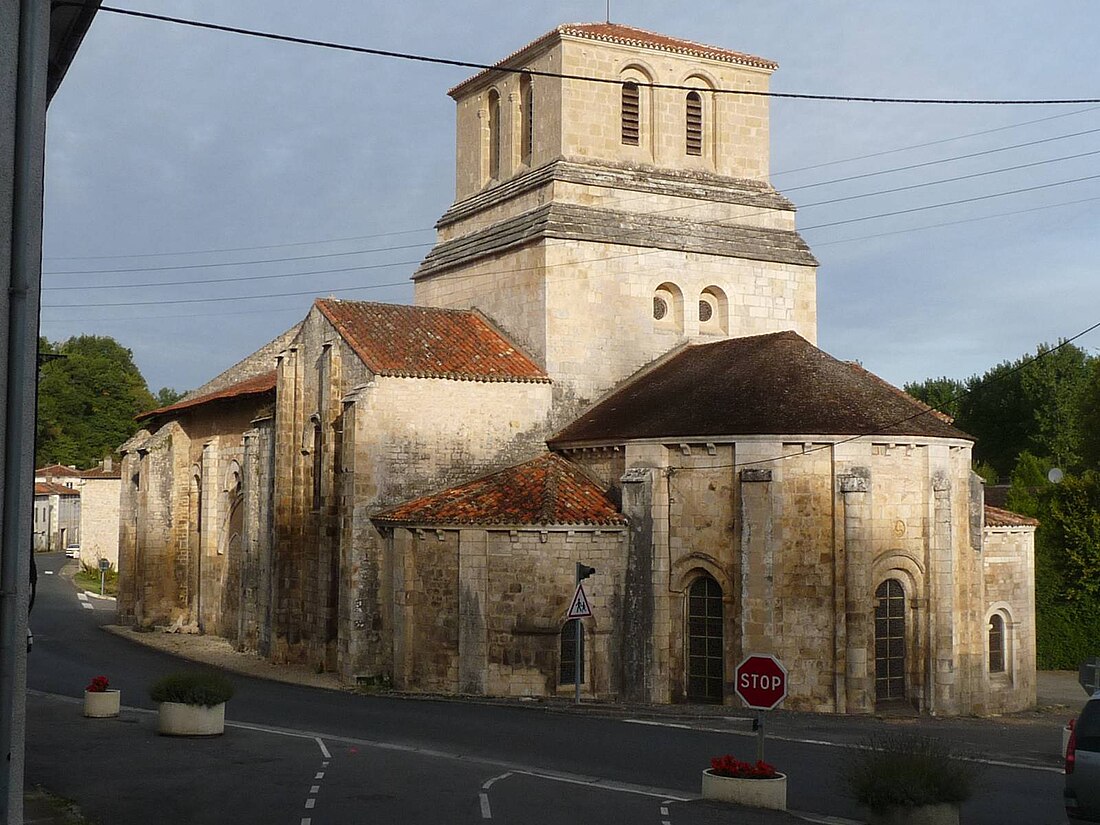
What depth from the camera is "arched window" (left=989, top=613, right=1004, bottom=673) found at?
28906 millimetres

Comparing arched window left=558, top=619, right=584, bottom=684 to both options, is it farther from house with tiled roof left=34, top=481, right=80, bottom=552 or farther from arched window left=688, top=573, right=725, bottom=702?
house with tiled roof left=34, top=481, right=80, bottom=552

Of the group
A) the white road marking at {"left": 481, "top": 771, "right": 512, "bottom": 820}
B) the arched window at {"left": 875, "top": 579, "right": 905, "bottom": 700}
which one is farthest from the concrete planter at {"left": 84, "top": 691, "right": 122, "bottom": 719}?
the arched window at {"left": 875, "top": 579, "right": 905, "bottom": 700}

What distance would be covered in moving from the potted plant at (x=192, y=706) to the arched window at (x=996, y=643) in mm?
17519

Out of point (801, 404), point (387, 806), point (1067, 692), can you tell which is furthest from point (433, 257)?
point (387, 806)

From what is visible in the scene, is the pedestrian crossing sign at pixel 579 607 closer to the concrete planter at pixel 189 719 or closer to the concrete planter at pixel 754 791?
the concrete planter at pixel 189 719

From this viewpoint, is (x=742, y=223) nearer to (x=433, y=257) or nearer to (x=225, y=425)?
(x=433, y=257)

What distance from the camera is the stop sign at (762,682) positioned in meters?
14.9

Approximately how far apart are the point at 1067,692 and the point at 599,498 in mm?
14544

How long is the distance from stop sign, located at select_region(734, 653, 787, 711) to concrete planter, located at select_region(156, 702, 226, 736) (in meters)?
9.38

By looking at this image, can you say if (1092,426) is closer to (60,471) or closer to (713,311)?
(713,311)

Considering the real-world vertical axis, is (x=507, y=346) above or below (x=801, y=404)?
above

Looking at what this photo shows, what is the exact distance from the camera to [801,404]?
26078 mm

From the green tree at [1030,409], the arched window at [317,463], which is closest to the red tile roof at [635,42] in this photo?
the arched window at [317,463]

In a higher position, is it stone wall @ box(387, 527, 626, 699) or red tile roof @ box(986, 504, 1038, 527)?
red tile roof @ box(986, 504, 1038, 527)
